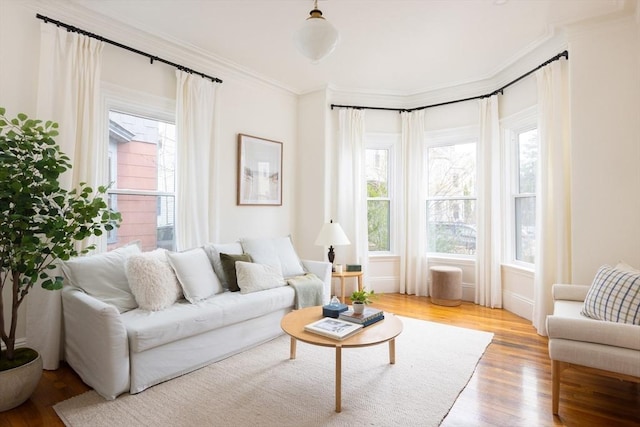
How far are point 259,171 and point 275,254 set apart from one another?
1.31 meters

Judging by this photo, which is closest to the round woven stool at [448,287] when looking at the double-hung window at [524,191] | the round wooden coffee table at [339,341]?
the double-hung window at [524,191]

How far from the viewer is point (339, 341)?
2227mm

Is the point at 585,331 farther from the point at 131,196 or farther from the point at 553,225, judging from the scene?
the point at 131,196

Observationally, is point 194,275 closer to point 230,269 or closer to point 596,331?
point 230,269

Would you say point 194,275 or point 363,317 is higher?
point 194,275

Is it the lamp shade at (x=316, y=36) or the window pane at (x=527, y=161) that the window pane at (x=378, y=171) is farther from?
the lamp shade at (x=316, y=36)

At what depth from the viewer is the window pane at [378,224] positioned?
5320mm

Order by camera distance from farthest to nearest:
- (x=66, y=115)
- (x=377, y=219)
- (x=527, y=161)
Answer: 1. (x=377, y=219)
2. (x=527, y=161)
3. (x=66, y=115)

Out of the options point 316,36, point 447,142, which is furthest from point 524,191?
point 316,36

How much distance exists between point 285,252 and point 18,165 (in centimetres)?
246

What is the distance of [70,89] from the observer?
2861 mm

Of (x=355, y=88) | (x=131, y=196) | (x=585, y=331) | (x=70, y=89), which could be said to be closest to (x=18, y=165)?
(x=70, y=89)

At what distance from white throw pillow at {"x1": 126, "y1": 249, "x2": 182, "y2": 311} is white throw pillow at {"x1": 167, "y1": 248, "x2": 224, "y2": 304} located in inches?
3.9

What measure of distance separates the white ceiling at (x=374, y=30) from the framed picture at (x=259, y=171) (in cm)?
90
